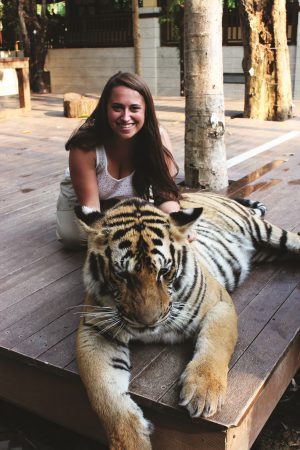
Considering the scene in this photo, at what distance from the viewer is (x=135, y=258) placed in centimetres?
217

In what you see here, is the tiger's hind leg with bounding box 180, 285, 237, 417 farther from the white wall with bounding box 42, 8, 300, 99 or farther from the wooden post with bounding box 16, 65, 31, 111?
the white wall with bounding box 42, 8, 300, 99

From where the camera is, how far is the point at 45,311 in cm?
294

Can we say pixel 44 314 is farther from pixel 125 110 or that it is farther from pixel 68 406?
pixel 125 110

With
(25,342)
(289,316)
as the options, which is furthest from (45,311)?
(289,316)

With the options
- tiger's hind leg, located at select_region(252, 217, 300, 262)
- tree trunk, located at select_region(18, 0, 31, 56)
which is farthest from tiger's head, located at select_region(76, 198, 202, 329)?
tree trunk, located at select_region(18, 0, 31, 56)

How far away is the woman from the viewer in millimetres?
3010

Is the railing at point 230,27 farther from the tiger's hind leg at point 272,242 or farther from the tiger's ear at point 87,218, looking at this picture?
the tiger's ear at point 87,218

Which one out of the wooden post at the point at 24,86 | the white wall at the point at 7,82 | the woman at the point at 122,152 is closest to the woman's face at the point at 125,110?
the woman at the point at 122,152

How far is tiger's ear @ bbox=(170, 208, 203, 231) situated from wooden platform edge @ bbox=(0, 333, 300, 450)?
751 millimetres

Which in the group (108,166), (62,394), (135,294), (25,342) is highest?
(108,166)

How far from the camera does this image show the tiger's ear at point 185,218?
7.88 feet

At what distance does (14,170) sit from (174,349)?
4324 millimetres

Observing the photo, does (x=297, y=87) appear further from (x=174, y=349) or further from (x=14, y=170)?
(x=174, y=349)

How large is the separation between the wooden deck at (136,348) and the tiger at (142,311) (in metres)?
0.08
